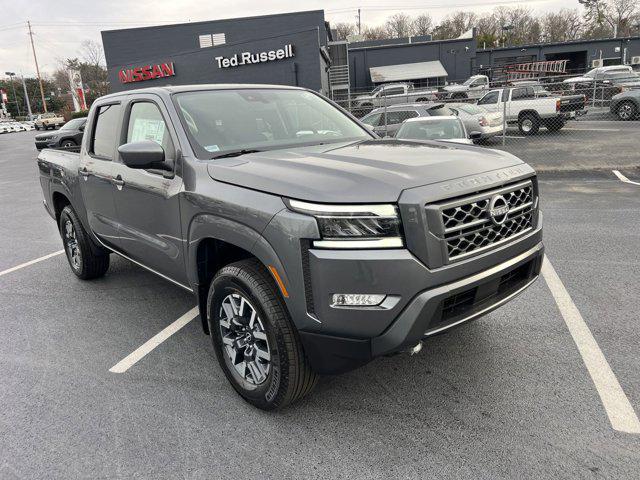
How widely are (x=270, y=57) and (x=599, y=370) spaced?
29170mm

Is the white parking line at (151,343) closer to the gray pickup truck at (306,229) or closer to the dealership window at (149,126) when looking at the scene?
the gray pickup truck at (306,229)

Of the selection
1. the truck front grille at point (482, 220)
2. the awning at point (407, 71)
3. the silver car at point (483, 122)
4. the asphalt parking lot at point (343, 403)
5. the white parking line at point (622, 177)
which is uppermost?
the awning at point (407, 71)

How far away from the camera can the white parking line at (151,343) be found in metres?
3.63

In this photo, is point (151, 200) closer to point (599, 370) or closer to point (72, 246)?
point (72, 246)

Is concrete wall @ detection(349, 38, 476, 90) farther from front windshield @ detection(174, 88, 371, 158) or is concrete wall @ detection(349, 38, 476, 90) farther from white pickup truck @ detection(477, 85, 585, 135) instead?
front windshield @ detection(174, 88, 371, 158)

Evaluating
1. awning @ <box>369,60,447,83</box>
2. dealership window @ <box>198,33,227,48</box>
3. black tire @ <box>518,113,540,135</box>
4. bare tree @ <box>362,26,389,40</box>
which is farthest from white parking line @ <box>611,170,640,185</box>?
bare tree @ <box>362,26,389,40</box>

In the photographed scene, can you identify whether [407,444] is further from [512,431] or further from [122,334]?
[122,334]

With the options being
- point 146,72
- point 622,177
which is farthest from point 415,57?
point 622,177

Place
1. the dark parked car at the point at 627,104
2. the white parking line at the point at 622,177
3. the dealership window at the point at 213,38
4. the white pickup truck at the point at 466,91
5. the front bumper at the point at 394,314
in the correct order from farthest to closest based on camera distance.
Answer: the dealership window at the point at 213,38
the dark parked car at the point at 627,104
the white pickup truck at the point at 466,91
the white parking line at the point at 622,177
the front bumper at the point at 394,314

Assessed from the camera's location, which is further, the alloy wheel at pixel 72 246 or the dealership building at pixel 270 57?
the dealership building at pixel 270 57

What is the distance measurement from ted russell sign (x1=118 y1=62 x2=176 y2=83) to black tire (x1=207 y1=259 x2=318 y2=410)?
31.4 metres

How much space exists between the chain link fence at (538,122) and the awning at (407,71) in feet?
80.5

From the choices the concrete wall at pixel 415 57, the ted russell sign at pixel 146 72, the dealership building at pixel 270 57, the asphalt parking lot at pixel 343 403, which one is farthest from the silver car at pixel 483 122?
the concrete wall at pixel 415 57

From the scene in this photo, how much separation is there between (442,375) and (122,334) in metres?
2.57
